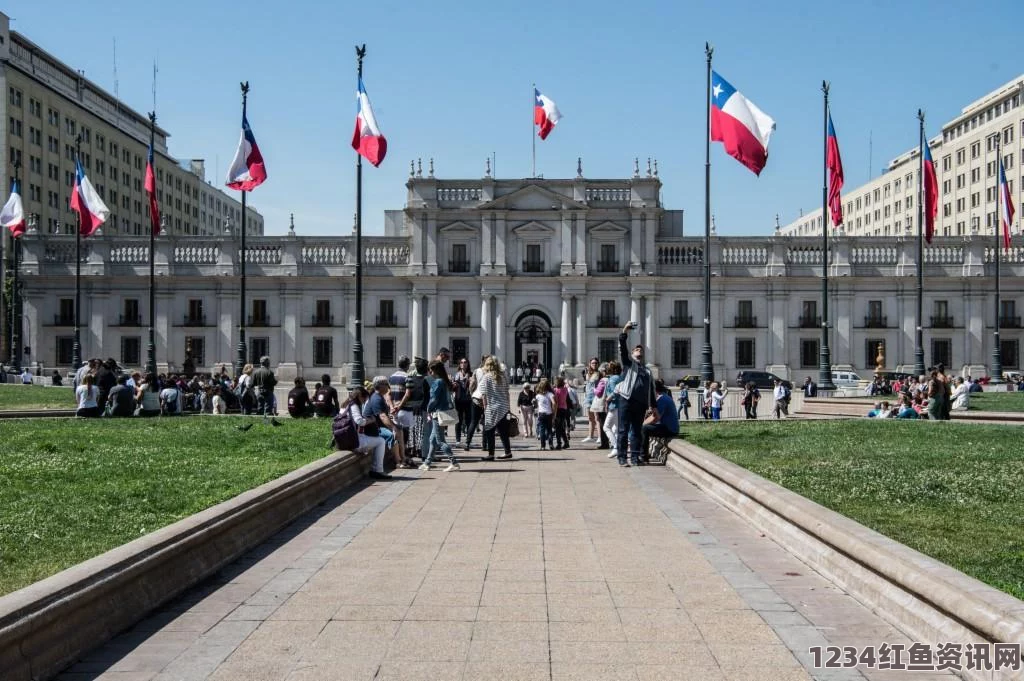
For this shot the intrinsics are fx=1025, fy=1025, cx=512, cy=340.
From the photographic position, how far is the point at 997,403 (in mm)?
32656

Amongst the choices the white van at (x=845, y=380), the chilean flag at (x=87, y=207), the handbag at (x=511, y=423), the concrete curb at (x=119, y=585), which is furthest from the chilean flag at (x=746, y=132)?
the white van at (x=845, y=380)

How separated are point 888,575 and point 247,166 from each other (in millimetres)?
29928

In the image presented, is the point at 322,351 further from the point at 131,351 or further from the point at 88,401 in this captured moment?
the point at 88,401

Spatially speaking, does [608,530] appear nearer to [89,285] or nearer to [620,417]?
[620,417]

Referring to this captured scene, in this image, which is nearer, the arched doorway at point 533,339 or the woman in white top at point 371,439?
the woman in white top at point 371,439

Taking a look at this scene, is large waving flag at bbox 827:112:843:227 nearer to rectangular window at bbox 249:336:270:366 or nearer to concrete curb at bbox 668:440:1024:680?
concrete curb at bbox 668:440:1024:680

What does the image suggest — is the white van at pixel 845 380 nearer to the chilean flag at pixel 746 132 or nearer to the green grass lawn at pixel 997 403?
the green grass lawn at pixel 997 403

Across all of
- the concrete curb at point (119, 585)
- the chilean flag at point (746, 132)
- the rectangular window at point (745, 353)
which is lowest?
the concrete curb at point (119, 585)

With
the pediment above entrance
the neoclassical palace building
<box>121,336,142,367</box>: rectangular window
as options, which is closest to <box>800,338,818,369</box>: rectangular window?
the neoclassical palace building

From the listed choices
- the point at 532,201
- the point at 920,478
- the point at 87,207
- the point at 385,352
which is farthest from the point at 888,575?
the point at 385,352

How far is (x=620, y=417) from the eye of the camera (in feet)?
55.9

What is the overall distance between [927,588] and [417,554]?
14.5 ft

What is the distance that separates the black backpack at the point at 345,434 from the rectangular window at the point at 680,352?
4796cm

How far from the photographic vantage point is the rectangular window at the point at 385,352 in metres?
61.8
